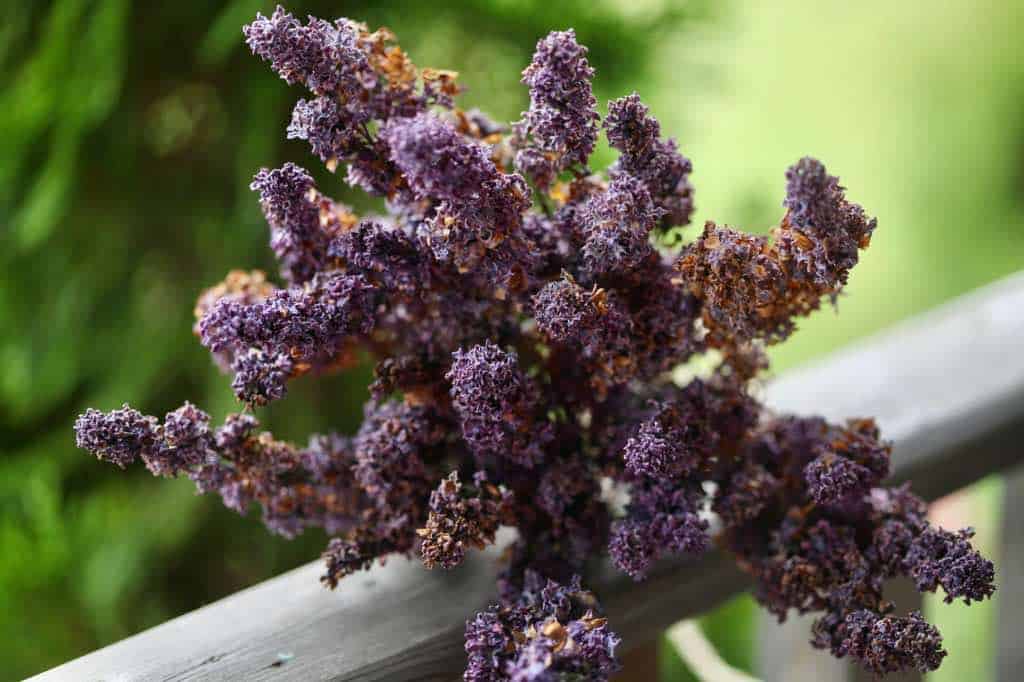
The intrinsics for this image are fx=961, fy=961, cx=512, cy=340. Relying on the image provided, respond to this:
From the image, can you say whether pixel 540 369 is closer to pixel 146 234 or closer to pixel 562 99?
pixel 562 99

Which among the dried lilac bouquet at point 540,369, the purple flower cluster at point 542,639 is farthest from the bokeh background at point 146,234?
the purple flower cluster at point 542,639

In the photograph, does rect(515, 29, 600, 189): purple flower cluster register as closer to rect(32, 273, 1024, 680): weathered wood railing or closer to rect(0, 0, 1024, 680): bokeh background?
rect(32, 273, 1024, 680): weathered wood railing

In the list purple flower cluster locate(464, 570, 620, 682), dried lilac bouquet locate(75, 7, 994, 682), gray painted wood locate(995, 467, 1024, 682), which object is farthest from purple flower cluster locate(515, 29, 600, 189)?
gray painted wood locate(995, 467, 1024, 682)

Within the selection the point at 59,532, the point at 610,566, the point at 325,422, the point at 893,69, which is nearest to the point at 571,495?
the point at 610,566

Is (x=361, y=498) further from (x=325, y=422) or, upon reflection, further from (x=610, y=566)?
(x=325, y=422)

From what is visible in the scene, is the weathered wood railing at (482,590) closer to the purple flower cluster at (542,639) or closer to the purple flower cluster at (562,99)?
the purple flower cluster at (542,639)

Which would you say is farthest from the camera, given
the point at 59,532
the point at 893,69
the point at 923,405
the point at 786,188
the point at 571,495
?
the point at 893,69

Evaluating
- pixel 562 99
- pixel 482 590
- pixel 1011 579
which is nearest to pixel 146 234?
pixel 482 590
